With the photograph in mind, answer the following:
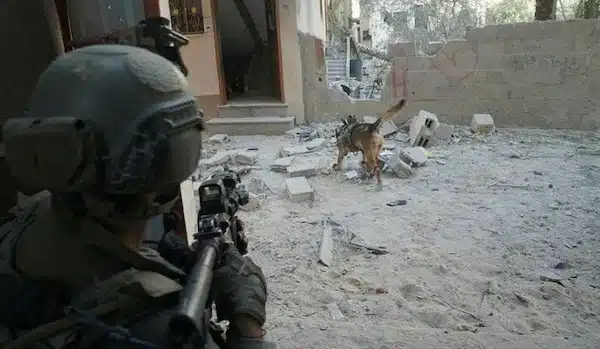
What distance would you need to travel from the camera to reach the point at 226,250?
4.41 ft

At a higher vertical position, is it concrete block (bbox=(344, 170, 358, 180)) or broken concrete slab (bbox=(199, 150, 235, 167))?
broken concrete slab (bbox=(199, 150, 235, 167))

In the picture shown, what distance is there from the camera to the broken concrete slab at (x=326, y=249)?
3914 millimetres

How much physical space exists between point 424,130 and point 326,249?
148 inches

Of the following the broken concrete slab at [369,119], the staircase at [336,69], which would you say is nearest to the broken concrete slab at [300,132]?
the broken concrete slab at [369,119]

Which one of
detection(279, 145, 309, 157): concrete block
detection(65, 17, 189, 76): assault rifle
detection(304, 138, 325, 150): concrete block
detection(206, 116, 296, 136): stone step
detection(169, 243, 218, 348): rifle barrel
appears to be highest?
detection(65, 17, 189, 76): assault rifle

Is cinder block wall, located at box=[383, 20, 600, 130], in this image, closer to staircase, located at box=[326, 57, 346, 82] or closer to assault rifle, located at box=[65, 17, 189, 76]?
staircase, located at box=[326, 57, 346, 82]

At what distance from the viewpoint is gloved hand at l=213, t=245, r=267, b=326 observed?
1.24 meters

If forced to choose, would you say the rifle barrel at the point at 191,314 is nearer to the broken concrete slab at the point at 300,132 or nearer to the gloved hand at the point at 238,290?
the gloved hand at the point at 238,290

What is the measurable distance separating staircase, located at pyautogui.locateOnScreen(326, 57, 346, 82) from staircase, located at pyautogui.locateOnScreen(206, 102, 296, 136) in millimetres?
4446

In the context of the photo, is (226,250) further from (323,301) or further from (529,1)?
(529,1)

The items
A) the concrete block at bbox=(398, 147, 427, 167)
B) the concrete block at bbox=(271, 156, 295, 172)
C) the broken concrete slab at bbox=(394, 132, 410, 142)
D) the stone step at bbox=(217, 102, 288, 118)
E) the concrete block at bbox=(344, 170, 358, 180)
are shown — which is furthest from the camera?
the stone step at bbox=(217, 102, 288, 118)

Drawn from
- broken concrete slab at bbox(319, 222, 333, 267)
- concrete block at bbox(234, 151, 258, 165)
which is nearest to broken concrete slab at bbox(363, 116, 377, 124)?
concrete block at bbox(234, 151, 258, 165)

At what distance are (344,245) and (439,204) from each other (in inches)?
54.2

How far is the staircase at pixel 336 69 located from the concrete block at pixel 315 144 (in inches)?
225
